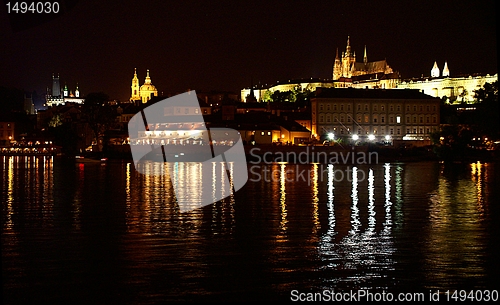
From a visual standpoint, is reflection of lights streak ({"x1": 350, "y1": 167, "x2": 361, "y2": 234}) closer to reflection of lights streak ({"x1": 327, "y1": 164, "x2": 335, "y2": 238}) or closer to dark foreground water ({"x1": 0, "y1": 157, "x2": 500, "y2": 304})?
dark foreground water ({"x1": 0, "y1": 157, "x2": 500, "y2": 304})

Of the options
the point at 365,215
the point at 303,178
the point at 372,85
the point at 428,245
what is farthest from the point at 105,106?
the point at 428,245

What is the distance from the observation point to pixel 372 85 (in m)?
90.2

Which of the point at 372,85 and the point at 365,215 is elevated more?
the point at 372,85

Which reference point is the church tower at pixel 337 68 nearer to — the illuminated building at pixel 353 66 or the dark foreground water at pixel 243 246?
the illuminated building at pixel 353 66

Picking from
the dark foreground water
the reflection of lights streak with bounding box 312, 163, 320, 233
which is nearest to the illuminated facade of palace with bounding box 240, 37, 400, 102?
the reflection of lights streak with bounding box 312, 163, 320, 233

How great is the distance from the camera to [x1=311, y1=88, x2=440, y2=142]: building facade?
54.8 meters

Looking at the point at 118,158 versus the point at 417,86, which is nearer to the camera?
the point at 118,158

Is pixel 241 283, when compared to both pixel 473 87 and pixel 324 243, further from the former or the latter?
pixel 473 87

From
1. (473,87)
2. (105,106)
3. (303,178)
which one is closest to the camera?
(303,178)

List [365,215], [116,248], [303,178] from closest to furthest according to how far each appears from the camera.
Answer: [116,248], [365,215], [303,178]

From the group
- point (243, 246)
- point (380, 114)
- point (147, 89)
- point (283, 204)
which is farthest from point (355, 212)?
point (147, 89)

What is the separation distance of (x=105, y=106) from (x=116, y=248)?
50521mm

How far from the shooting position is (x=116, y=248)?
10.6 metres

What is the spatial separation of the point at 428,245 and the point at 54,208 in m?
8.97
